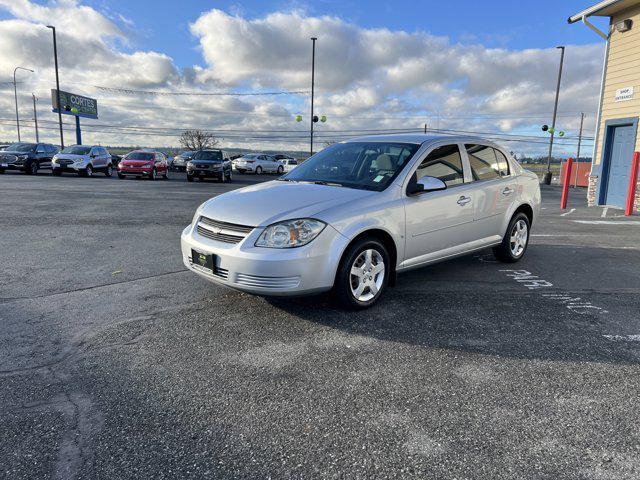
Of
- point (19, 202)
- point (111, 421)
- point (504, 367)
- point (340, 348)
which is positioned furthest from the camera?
point (19, 202)

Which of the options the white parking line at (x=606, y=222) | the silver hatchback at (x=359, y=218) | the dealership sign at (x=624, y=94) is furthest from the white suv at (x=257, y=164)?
the silver hatchback at (x=359, y=218)

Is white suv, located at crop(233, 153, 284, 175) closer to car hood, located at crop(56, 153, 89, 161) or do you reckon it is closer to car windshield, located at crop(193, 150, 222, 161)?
car windshield, located at crop(193, 150, 222, 161)

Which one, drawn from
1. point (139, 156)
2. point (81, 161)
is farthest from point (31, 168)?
point (139, 156)

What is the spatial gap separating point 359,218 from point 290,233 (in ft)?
2.17

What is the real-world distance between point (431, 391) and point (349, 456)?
847 mm

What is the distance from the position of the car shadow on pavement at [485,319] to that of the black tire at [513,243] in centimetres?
84

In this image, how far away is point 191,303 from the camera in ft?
15.0

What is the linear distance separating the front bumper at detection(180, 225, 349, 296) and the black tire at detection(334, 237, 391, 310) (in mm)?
111

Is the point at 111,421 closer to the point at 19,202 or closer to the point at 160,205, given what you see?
the point at 160,205

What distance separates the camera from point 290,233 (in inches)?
152

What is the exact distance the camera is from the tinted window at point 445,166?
4926 millimetres

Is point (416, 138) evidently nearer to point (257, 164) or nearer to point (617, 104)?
point (617, 104)

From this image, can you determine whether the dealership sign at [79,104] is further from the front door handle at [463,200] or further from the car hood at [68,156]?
the front door handle at [463,200]

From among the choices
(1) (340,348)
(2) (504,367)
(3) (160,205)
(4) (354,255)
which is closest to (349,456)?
(1) (340,348)
